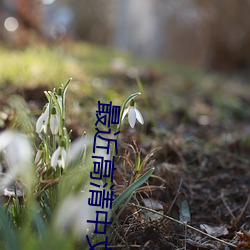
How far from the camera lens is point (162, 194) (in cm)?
176

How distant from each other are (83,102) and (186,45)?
22.0ft

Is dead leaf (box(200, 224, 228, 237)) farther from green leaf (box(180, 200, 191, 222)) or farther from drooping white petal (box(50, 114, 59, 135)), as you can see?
drooping white petal (box(50, 114, 59, 135))

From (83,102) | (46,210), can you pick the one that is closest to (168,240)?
(46,210)

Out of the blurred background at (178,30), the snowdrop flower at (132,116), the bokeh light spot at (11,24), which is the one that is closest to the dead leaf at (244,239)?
the snowdrop flower at (132,116)

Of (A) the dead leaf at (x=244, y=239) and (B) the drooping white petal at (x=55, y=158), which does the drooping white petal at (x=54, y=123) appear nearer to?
(B) the drooping white petal at (x=55, y=158)

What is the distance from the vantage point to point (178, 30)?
9094 mm

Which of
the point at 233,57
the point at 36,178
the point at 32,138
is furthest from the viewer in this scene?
the point at 233,57

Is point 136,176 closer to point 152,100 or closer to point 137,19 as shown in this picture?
point 152,100

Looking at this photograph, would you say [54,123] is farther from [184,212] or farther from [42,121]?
[184,212]

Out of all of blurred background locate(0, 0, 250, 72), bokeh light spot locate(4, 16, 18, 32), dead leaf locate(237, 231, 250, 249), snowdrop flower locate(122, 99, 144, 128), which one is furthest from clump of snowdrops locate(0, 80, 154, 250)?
bokeh light spot locate(4, 16, 18, 32)

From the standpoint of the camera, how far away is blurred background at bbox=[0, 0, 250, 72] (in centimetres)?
658

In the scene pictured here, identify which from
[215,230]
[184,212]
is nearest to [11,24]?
[184,212]

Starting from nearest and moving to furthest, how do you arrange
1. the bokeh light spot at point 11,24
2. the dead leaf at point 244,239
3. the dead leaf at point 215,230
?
the dead leaf at point 244,239, the dead leaf at point 215,230, the bokeh light spot at point 11,24

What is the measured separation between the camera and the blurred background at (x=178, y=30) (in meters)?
6.58
